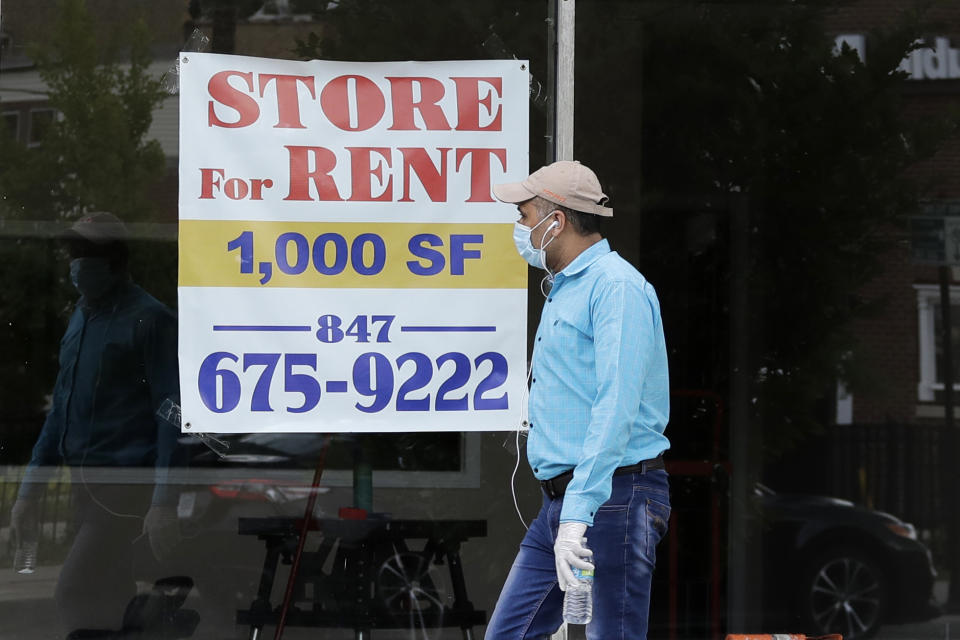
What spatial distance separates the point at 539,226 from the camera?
147 inches

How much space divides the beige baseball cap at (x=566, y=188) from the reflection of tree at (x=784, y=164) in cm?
269

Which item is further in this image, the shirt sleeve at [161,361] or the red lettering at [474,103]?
the shirt sleeve at [161,361]

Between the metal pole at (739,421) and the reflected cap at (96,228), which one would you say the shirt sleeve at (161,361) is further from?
the metal pole at (739,421)

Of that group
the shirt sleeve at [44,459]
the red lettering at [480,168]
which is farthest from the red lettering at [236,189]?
the shirt sleeve at [44,459]

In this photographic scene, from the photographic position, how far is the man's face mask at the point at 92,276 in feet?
19.1

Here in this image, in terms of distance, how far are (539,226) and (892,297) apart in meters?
3.32

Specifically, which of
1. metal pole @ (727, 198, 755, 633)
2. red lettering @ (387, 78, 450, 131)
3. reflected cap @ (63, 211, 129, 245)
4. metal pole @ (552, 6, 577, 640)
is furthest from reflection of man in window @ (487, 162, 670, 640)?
metal pole @ (727, 198, 755, 633)

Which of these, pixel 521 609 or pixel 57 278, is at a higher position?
pixel 57 278

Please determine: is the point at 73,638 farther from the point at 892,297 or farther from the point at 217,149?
the point at 892,297

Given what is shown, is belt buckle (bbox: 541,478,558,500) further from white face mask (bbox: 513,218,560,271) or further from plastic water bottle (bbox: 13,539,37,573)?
plastic water bottle (bbox: 13,539,37,573)

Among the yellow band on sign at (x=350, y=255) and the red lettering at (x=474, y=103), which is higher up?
the red lettering at (x=474, y=103)

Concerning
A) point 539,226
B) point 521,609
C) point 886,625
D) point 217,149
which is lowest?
point 886,625

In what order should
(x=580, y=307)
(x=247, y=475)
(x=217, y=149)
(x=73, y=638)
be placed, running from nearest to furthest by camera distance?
(x=580, y=307) < (x=217, y=149) < (x=73, y=638) < (x=247, y=475)

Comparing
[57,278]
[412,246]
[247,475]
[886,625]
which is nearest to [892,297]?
[886,625]
